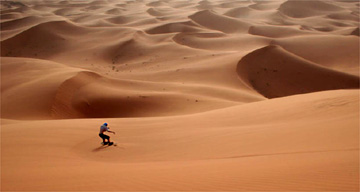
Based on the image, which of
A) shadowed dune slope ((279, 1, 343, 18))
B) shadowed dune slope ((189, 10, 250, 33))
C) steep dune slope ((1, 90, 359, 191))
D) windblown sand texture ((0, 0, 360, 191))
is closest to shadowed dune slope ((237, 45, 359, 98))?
windblown sand texture ((0, 0, 360, 191))

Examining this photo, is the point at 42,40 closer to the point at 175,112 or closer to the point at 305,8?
the point at 175,112

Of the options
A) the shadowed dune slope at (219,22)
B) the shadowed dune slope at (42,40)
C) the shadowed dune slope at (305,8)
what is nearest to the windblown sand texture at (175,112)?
the shadowed dune slope at (42,40)

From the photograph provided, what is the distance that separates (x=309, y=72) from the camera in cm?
2023

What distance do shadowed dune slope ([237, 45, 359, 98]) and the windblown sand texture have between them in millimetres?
77

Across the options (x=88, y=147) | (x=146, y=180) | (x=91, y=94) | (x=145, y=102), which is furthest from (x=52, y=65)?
Answer: (x=146, y=180)

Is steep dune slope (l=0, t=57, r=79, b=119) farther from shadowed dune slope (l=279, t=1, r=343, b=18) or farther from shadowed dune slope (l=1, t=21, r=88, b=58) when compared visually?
shadowed dune slope (l=279, t=1, r=343, b=18)

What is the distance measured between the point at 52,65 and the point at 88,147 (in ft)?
40.3

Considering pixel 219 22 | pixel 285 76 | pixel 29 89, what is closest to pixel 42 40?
pixel 29 89

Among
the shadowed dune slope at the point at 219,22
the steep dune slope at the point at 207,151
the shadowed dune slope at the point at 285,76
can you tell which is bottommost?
the steep dune slope at the point at 207,151

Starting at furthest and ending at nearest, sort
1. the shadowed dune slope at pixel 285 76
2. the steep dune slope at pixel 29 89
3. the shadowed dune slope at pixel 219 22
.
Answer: the shadowed dune slope at pixel 219 22 < the shadowed dune slope at pixel 285 76 < the steep dune slope at pixel 29 89

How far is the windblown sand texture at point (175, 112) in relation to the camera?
4.46 m

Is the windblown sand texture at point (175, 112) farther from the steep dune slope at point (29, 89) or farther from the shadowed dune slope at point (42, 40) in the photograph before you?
the shadowed dune slope at point (42, 40)

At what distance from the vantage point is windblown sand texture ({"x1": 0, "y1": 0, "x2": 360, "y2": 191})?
14.6ft

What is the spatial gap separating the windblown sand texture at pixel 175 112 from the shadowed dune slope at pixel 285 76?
77 millimetres
